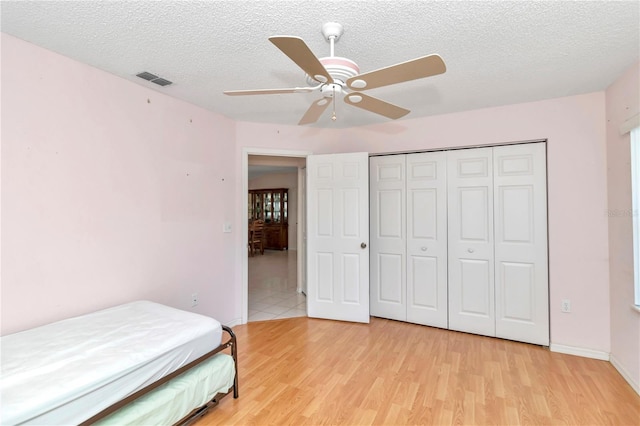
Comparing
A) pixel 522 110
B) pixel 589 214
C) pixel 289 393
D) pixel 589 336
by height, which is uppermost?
pixel 522 110

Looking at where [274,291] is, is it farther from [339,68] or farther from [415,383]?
[339,68]

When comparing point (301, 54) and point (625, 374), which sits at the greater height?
point (301, 54)

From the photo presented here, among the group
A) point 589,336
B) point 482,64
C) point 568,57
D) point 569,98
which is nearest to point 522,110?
point 569,98

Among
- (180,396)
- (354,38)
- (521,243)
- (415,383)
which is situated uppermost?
(354,38)

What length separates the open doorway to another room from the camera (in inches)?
169

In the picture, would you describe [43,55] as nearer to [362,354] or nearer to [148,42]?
[148,42]

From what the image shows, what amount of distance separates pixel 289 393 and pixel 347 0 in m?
2.43

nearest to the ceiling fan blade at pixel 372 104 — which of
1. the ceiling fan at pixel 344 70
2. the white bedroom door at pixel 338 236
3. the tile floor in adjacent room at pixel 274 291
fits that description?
the ceiling fan at pixel 344 70

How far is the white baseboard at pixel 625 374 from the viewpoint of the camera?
7.11 feet

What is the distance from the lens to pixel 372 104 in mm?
1853

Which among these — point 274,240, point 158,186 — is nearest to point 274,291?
point 158,186

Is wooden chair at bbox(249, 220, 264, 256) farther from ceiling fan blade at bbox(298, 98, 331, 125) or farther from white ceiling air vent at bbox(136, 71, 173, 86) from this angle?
ceiling fan blade at bbox(298, 98, 331, 125)

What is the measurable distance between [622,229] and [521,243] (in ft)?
2.44

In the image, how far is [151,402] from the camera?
1.58 m
